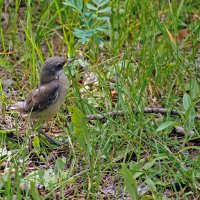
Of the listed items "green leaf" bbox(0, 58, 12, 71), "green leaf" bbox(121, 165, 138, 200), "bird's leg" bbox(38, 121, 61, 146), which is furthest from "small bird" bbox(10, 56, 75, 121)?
"green leaf" bbox(121, 165, 138, 200)

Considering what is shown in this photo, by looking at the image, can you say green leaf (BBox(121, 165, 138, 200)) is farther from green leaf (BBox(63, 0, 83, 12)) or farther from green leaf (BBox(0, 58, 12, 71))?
green leaf (BBox(0, 58, 12, 71))

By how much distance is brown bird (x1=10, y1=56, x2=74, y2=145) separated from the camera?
19.2 ft

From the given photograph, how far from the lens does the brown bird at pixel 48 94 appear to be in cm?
585

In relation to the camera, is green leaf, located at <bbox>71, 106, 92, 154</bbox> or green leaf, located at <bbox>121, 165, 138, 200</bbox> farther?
green leaf, located at <bbox>71, 106, 92, 154</bbox>

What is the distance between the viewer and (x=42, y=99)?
5.92m

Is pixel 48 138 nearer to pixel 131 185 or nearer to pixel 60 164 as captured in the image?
pixel 60 164

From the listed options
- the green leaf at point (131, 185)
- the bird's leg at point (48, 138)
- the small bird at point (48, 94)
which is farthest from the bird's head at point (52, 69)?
the green leaf at point (131, 185)

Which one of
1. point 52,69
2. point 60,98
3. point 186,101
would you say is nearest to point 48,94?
point 60,98

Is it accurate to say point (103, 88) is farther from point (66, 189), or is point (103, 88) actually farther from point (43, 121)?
point (66, 189)

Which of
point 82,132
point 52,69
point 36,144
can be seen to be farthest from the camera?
point 52,69

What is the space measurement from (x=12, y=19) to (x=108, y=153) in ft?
9.44

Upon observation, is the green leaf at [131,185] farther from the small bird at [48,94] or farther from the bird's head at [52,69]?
the bird's head at [52,69]

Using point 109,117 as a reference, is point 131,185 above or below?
below

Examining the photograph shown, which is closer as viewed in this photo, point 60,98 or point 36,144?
point 36,144
